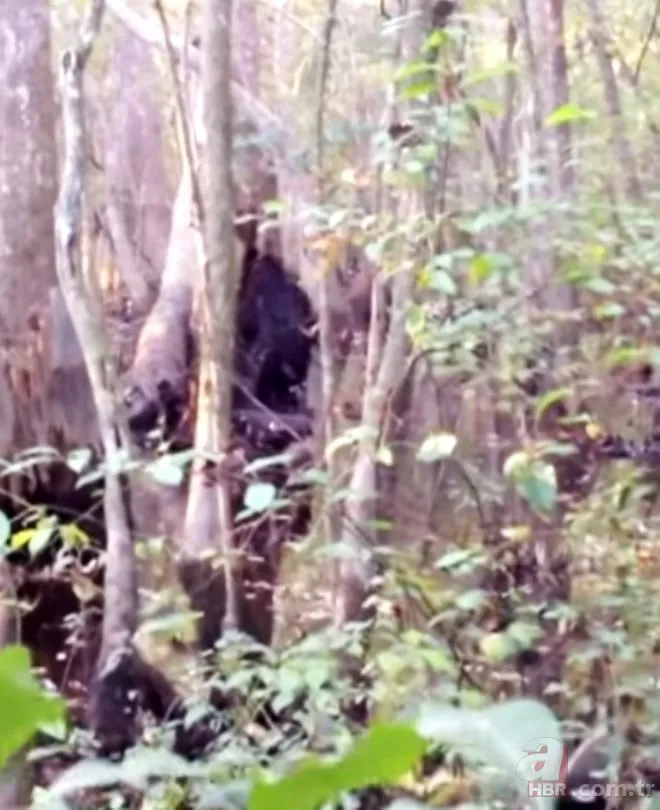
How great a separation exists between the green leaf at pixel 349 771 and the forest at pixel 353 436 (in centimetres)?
15

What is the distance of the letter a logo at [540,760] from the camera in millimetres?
871

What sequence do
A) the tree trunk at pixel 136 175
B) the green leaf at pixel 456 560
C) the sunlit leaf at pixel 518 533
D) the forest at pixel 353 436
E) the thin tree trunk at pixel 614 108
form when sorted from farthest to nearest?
the tree trunk at pixel 136 175
the thin tree trunk at pixel 614 108
the sunlit leaf at pixel 518 533
the green leaf at pixel 456 560
the forest at pixel 353 436

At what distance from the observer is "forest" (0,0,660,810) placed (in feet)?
7.91

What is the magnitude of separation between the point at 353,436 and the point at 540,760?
73.3 inches

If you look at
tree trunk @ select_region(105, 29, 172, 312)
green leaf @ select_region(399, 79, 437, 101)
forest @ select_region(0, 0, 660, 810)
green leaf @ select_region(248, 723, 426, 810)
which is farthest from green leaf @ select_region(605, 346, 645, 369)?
tree trunk @ select_region(105, 29, 172, 312)

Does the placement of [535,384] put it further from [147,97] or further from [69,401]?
[147,97]

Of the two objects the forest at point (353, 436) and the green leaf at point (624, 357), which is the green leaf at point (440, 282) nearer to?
the forest at point (353, 436)

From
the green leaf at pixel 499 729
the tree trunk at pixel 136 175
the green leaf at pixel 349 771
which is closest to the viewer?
the green leaf at pixel 349 771

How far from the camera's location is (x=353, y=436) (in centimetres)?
286

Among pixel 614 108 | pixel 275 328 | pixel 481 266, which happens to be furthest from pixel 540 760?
pixel 614 108

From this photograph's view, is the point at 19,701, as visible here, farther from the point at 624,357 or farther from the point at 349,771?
the point at 624,357

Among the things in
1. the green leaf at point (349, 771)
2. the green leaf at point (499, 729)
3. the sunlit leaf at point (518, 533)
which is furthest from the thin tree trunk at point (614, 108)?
the green leaf at point (349, 771)

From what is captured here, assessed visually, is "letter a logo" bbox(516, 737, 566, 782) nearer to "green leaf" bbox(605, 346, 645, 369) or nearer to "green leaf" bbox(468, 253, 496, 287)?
"green leaf" bbox(468, 253, 496, 287)

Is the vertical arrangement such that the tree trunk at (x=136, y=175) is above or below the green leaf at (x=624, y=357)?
above
